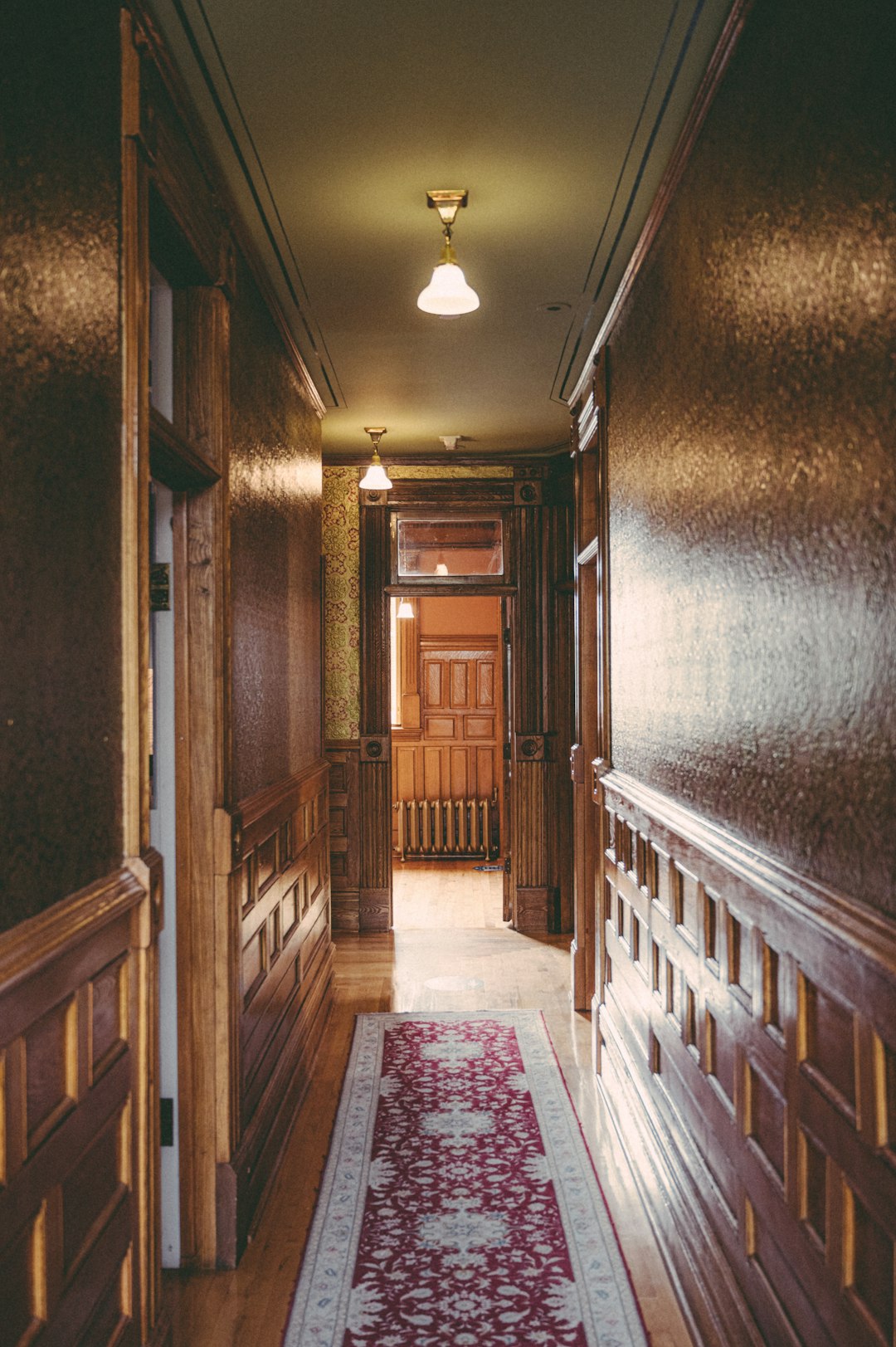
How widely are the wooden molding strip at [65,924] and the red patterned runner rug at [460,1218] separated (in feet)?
4.11

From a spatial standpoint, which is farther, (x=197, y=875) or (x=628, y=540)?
(x=628, y=540)

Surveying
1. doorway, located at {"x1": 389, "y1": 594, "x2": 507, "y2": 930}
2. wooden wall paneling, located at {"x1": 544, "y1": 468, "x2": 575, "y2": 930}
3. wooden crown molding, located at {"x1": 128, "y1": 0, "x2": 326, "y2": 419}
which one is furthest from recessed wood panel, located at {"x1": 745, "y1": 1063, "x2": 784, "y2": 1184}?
doorway, located at {"x1": 389, "y1": 594, "x2": 507, "y2": 930}

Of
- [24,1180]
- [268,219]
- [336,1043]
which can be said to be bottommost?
[336,1043]

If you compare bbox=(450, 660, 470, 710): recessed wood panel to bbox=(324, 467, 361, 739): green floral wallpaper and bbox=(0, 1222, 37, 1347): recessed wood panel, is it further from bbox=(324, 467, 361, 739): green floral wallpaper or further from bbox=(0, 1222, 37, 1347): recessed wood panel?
bbox=(0, 1222, 37, 1347): recessed wood panel

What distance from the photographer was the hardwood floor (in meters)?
2.42

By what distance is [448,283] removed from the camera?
9.62 feet

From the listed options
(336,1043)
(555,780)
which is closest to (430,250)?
(336,1043)

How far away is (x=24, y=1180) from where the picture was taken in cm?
137

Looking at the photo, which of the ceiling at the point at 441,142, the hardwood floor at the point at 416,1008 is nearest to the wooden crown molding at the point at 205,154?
the ceiling at the point at 441,142

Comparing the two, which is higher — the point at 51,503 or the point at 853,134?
the point at 853,134

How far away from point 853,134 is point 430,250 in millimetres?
2124

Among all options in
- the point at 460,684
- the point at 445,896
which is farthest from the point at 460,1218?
the point at 460,684

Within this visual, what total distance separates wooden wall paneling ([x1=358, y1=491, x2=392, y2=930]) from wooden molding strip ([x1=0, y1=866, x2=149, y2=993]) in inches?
183

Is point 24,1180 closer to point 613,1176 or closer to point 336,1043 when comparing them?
point 613,1176
